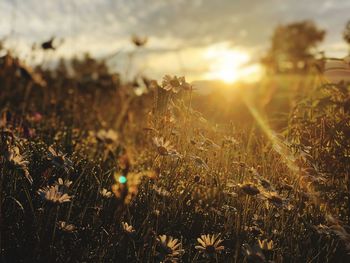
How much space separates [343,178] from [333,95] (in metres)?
0.65

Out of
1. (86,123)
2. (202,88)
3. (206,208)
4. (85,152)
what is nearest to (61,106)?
(86,123)

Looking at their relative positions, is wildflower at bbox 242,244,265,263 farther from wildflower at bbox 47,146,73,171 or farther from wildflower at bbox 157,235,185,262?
wildflower at bbox 47,146,73,171

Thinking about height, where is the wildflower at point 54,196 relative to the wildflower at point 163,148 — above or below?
below

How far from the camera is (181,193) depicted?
9.14 ft

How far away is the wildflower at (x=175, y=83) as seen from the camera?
3211mm

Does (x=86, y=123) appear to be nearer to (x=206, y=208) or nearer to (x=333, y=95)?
(x=206, y=208)

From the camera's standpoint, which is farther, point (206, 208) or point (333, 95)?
point (333, 95)

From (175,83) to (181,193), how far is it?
35.3 inches

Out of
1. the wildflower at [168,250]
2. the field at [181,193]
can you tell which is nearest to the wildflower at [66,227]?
the field at [181,193]

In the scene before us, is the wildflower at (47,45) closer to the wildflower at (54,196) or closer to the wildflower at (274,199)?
the wildflower at (54,196)

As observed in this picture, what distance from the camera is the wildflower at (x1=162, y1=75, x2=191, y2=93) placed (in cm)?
321

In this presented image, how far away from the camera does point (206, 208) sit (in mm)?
3111

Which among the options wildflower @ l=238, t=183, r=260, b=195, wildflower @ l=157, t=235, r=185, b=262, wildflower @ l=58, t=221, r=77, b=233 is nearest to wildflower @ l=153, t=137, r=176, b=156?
wildflower @ l=238, t=183, r=260, b=195

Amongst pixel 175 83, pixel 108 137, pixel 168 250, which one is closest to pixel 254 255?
pixel 168 250
